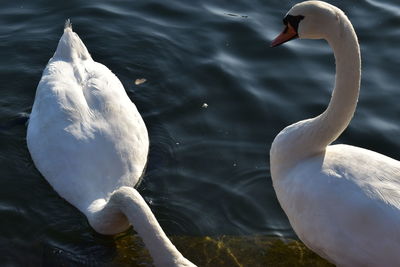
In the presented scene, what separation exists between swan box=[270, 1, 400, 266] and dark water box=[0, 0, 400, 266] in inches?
44.8

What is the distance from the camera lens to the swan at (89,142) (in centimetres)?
816

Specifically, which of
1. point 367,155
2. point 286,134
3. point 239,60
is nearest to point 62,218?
point 286,134

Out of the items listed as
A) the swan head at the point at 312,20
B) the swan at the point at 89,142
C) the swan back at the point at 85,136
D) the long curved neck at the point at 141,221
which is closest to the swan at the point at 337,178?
the swan head at the point at 312,20

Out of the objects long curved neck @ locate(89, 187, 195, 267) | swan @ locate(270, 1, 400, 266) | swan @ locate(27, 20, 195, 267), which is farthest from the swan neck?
swan @ locate(27, 20, 195, 267)

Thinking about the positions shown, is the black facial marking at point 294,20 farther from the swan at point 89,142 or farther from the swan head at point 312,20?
the swan at point 89,142

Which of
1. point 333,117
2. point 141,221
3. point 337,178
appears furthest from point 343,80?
point 141,221

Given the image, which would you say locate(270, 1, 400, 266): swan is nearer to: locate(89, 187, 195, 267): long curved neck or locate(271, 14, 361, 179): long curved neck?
locate(271, 14, 361, 179): long curved neck

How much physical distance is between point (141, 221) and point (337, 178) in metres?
1.85

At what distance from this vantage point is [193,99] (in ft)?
34.1

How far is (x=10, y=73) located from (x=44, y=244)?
3.31 meters

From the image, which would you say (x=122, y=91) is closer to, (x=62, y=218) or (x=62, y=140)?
(x=62, y=140)

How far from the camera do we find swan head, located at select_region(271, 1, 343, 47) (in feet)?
23.0

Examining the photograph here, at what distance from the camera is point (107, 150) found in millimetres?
8508

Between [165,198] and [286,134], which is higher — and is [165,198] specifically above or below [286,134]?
below
